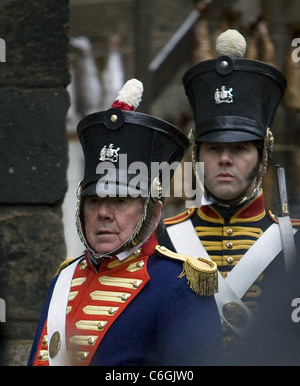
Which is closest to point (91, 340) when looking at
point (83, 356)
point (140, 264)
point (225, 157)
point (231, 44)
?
point (83, 356)

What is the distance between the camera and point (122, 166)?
3428 mm

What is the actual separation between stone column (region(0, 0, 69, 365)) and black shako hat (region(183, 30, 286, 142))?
816 mm

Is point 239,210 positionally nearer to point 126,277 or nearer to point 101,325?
point 126,277

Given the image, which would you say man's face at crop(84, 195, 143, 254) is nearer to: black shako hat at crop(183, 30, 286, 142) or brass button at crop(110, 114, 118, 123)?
brass button at crop(110, 114, 118, 123)

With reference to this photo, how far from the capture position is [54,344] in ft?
11.1

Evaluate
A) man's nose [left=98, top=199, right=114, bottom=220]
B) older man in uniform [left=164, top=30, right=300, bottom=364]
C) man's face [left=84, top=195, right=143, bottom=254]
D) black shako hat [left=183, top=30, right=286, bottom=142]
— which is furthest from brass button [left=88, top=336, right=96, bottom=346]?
black shako hat [left=183, top=30, right=286, bottom=142]

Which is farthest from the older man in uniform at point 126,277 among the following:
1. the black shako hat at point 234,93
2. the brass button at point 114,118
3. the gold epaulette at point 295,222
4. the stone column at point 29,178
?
the stone column at point 29,178

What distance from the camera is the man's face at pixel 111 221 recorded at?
333 centimetres

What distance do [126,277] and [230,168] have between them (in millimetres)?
899

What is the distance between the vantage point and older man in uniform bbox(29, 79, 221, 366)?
3.21 m

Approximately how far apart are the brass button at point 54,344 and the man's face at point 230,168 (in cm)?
105

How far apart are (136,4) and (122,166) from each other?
423cm
